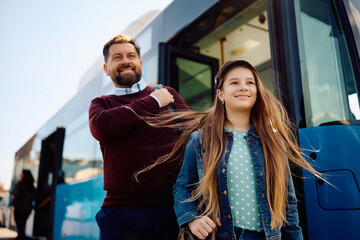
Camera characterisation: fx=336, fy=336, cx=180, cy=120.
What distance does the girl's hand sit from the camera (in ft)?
4.24

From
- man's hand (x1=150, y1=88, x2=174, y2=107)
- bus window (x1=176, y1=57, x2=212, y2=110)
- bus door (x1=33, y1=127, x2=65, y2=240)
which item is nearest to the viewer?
man's hand (x1=150, y1=88, x2=174, y2=107)

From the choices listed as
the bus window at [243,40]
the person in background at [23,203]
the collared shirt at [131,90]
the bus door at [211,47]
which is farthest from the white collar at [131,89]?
the person in background at [23,203]

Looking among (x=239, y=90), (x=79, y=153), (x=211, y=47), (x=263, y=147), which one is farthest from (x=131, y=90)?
(x=79, y=153)

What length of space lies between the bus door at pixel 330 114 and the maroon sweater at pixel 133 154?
30.5 inches

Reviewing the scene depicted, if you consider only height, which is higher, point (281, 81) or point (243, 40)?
point (243, 40)

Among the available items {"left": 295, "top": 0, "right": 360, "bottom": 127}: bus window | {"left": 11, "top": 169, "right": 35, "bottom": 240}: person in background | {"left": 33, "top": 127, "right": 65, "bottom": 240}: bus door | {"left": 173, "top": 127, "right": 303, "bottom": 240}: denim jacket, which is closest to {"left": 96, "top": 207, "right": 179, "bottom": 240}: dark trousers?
{"left": 173, "top": 127, "right": 303, "bottom": 240}: denim jacket

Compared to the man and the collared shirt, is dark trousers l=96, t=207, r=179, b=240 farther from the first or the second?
the collared shirt

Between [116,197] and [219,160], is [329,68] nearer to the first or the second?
[219,160]

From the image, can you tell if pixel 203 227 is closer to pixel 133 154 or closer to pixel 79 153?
pixel 133 154

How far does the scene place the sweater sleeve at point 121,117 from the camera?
5.14 ft

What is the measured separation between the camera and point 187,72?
374cm

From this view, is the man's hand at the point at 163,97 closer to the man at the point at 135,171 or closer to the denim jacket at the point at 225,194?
the man at the point at 135,171

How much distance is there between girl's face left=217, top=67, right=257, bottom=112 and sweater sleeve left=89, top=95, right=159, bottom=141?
1.15 ft

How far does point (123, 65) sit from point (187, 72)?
6.49 feet
